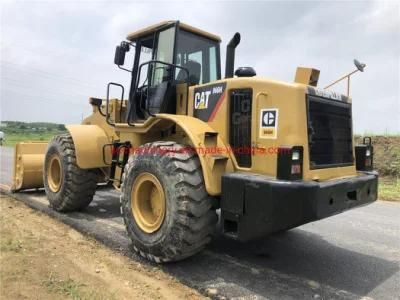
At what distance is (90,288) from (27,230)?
94.7 inches

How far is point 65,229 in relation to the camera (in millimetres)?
5988

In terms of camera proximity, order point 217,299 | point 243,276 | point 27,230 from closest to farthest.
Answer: point 217,299 → point 243,276 → point 27,230

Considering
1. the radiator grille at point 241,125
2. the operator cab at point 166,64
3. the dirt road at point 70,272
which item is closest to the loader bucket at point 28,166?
the dirt road at point 70,272

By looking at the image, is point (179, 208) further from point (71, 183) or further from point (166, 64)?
point (71, 183)

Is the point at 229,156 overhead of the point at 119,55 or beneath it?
beneath

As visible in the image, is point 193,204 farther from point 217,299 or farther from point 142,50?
point 142,50

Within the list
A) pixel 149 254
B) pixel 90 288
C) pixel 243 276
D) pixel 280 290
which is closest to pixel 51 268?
pixel 90 288

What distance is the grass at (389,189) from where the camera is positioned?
32.3ft

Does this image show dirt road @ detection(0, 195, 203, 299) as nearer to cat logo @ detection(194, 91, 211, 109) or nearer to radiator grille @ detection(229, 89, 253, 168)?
radiator grille @ detection(229, 89, 253, 168)

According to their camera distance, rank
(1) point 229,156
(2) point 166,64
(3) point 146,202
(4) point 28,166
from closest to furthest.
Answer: (1) point 229,156
(3) point 146,202
(2) point 166,64
(4) point 28,166

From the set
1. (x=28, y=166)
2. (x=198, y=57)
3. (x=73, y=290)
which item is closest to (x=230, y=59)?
(x=198, y=57)

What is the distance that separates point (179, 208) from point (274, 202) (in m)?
1.00

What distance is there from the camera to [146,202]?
5047 millimetres

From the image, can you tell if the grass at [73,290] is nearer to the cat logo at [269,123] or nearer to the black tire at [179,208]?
the black tire at [179,208]
